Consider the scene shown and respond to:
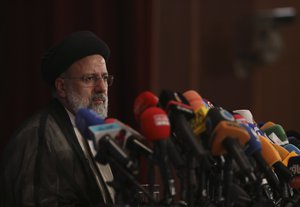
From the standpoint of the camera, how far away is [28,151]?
2252 millimetres

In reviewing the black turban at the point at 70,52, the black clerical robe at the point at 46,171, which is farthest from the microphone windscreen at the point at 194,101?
the black turban at the point at 70,52

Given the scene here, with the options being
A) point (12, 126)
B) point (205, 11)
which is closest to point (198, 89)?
point (205, 11)

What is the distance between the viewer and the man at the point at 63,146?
2188mm

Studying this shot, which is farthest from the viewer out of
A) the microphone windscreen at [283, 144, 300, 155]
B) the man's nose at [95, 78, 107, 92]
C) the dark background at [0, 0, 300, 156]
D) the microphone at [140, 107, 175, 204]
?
the dark background at [0, 0, 300, 156]

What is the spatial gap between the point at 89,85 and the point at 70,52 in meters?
0.14

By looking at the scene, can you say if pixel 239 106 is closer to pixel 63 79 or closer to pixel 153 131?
pixel 63 79

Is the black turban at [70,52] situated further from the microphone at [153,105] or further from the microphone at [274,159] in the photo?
the microphone at [274,159]

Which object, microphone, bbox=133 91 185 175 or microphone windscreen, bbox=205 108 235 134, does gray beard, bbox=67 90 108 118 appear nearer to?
microphone, bbox=133 91 185 175

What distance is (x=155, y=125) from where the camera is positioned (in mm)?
1644

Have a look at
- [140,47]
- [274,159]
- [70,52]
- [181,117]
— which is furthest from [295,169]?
[140,47]

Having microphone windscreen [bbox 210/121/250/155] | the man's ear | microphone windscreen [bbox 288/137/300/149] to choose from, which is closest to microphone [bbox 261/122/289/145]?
microphone windscreen [bbox 288/137/300/149]

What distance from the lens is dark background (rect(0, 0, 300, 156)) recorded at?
161 inches

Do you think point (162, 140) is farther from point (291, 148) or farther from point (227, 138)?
point (291, 148)

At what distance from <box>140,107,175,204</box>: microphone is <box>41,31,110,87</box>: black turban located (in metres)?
0.86
